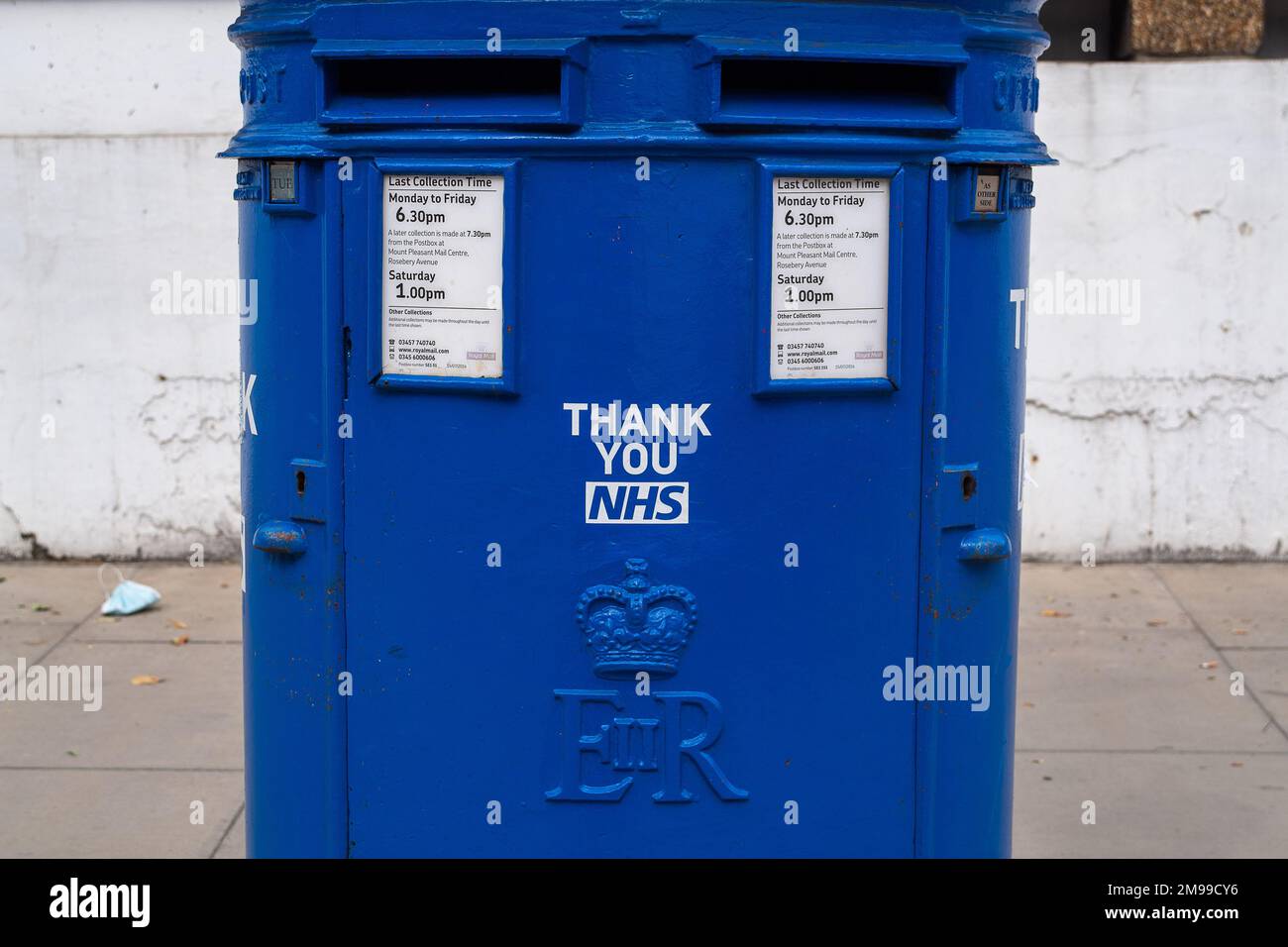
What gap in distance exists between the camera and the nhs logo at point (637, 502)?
2719mm

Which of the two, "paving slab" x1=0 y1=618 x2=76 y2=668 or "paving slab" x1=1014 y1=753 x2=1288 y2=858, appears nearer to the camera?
"paving slab" x1=1014 y1=753 x2=1288 y2=858

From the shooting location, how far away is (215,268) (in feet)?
21.6

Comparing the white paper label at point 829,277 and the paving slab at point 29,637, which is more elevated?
the white paper label at point 829,277

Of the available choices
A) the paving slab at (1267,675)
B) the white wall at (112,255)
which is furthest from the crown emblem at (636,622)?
the white wall at (112,255)

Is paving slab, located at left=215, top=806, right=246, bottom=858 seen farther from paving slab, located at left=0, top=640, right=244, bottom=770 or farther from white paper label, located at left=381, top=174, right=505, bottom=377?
white paper label, located at left=381, top=174, right=505, bottom=377

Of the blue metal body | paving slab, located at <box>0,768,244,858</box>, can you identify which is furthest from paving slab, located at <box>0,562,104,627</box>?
the blue metal body

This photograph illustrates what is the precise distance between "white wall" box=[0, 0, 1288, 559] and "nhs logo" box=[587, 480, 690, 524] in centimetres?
411

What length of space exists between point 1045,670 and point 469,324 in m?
3.47

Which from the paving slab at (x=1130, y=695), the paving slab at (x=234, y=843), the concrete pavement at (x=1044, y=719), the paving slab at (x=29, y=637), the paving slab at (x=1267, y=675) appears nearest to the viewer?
the paving slab at (x=234, y=843)

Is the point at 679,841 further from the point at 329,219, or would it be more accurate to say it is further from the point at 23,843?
the point at 23,843

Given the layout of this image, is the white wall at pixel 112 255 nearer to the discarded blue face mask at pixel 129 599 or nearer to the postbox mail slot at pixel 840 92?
the discarded blue face mask at pixel 129 599

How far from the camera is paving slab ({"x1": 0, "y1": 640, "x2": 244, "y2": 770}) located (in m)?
4.93

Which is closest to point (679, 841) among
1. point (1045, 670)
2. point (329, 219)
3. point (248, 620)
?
point (248, 620)

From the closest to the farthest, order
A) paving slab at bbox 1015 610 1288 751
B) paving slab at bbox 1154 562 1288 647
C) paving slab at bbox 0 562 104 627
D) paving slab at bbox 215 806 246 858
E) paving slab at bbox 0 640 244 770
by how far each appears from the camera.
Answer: paving slab at bbox 215 806 246 858, paving slab at bbox 0 640 244 770, paving slab at bbox 1015 610 1288 751, paving slab at bbox 1154 562 1288 647, paving slab at bbox 0 562 104 627
